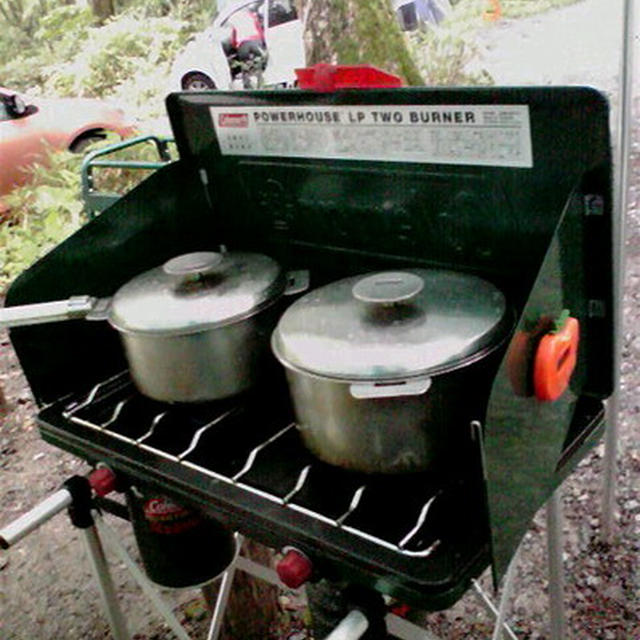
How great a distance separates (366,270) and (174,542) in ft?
1.93

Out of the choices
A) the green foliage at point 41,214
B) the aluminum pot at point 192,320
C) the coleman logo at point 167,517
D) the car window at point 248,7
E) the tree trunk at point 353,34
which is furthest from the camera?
the car window at point 248,7

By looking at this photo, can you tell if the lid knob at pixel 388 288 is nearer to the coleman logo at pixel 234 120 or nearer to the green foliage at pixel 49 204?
the coleman logo at pixel 234 120

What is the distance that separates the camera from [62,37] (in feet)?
32.8

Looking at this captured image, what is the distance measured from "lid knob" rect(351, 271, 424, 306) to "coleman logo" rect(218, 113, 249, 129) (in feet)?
1.51

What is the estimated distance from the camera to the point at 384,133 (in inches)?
47.6

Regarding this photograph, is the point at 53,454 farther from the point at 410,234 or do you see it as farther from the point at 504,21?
the point at 504,21

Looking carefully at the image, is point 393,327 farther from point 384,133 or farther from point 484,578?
point 484,578

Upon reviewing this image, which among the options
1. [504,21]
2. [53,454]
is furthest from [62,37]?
[53,454]

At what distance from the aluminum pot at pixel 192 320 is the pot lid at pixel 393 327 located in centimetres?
10

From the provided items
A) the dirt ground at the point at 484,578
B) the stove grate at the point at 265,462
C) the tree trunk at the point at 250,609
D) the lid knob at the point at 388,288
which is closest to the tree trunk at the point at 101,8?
the dirt ground at the point at 484,578

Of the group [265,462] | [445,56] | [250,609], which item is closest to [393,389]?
[265,462]

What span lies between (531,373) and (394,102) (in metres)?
0.50

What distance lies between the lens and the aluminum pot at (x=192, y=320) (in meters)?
1.14

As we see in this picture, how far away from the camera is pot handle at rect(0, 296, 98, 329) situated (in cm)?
124
